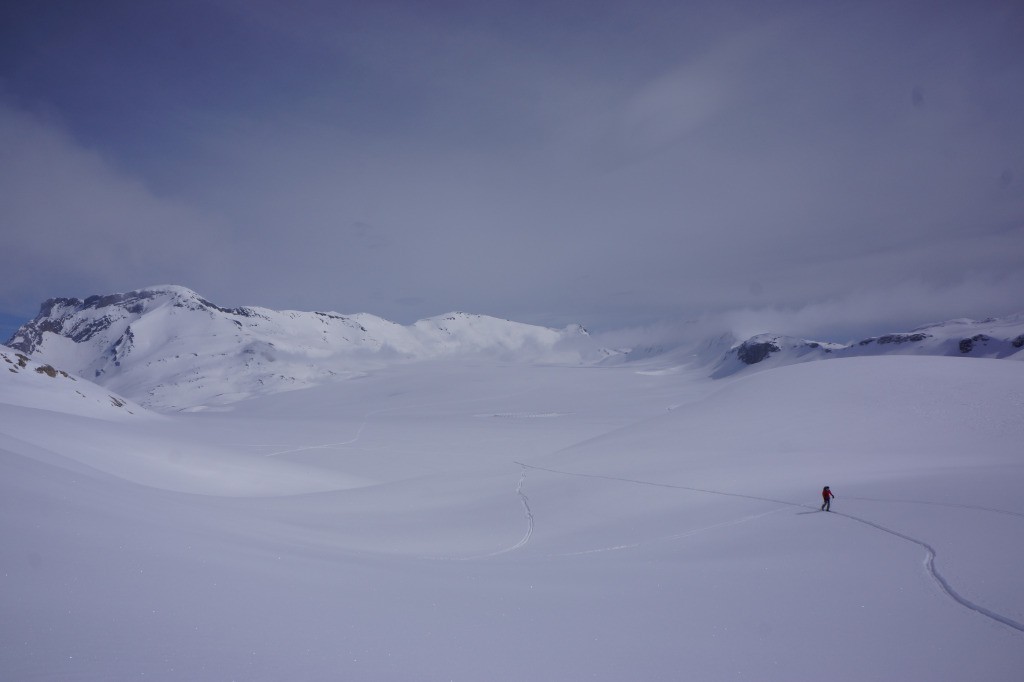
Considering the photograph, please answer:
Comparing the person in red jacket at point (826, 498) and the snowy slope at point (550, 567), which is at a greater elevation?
the person in red jacket at point (826, 498)

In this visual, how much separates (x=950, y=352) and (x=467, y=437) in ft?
685

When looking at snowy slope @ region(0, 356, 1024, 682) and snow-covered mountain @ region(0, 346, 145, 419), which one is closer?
snowy slope @ region(0, 356, 1024, 682)

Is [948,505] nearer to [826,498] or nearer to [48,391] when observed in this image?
[826,498]

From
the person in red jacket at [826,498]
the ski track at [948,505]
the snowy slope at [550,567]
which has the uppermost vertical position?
the ski track at [948,505]

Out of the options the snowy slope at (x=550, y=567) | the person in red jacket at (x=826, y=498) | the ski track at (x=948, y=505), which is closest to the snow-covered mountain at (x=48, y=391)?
the snowy slope at (x=550, y=567)

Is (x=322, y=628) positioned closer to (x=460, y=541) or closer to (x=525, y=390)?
(x=460, y=541)

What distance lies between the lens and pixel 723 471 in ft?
66.0

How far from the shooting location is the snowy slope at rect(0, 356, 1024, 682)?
198 inches

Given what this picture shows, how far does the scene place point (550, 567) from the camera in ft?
34.8

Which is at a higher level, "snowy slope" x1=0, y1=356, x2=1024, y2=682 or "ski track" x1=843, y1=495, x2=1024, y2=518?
"ski track" x1=843, y1=495, x2=1024, y2=518

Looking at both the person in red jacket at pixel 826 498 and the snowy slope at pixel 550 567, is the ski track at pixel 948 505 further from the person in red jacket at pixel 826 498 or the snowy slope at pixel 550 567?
the person in red jacket at pixel 826 498

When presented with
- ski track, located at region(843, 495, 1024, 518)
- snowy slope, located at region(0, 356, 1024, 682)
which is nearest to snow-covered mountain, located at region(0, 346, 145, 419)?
snowy slope, located at region(0, 356, 1024, 682)

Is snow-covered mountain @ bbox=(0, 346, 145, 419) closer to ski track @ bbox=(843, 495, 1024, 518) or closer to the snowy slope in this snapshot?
the snowy slope

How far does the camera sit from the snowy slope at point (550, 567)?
5.04 m
